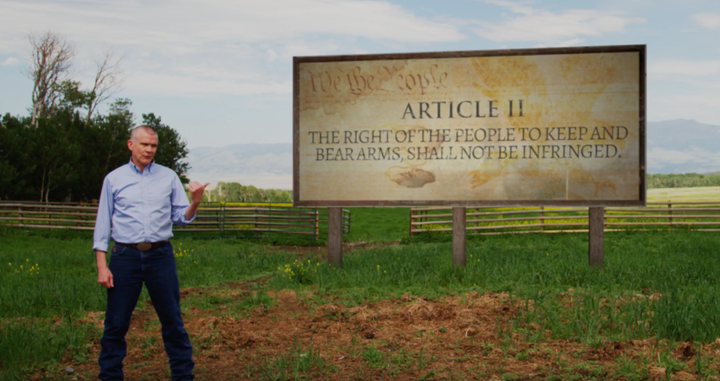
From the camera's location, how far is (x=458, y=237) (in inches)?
482

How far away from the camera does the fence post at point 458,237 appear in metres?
12.1

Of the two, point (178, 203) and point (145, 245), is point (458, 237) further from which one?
point (145, 245)

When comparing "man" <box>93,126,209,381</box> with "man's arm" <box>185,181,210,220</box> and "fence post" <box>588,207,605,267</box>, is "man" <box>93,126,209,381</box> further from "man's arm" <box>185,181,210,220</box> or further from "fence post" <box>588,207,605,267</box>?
"fence post" <box>588,207,605,267</box>

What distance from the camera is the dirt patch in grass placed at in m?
6.09

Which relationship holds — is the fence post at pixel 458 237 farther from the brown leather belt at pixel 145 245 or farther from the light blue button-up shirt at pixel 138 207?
the brown leather belt at pixel 145 245

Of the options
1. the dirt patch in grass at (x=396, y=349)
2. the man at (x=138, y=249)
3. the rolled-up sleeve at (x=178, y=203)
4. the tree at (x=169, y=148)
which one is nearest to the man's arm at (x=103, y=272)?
the man at (x=138, y=249)

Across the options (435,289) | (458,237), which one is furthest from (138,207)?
(458,237)

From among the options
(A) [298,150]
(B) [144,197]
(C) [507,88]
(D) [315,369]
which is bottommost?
(D) [315,369]

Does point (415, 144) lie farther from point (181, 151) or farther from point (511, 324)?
point (181, 151)

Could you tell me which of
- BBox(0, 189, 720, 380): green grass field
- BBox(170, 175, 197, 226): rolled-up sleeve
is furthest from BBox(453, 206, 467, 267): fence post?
BBox(170, 175, 197, 226): rolled-up sleeve

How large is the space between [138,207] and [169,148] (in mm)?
47521

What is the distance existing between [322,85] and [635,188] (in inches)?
243

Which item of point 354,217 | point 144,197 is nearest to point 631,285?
point 144,197

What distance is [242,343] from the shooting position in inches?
287
